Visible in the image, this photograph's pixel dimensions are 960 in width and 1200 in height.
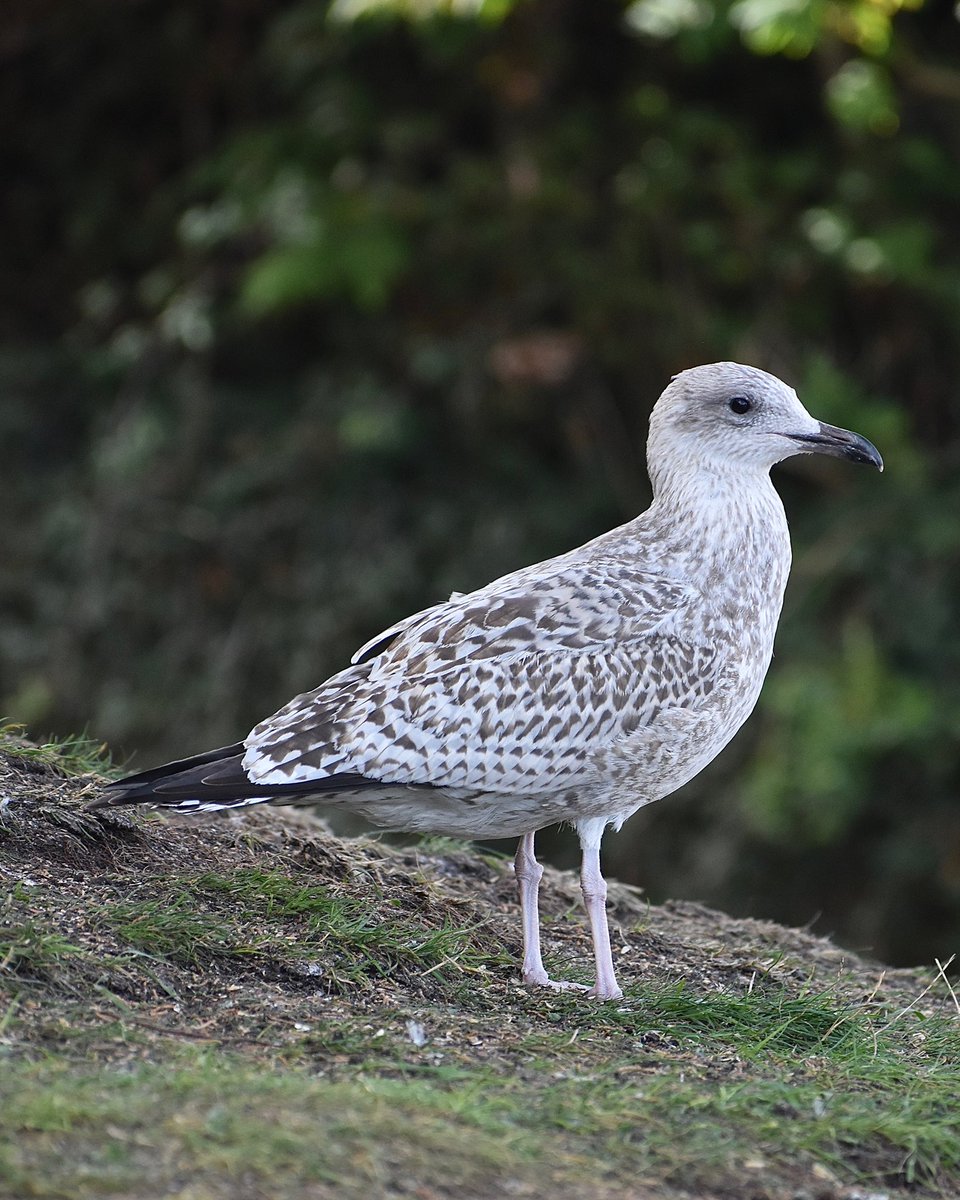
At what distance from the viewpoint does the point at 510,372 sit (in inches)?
411

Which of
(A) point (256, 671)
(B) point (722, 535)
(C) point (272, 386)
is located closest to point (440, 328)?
(C) point (272, 386)

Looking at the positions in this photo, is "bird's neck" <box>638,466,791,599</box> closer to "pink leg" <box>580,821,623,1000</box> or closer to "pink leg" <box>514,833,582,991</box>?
"pink leg" <box>580,821,623,1000</box>

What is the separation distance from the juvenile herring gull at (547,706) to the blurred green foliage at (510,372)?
393cm

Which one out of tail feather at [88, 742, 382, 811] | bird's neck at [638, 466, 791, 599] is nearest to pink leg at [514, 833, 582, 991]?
tail feather at [88, 742, 382, 811]

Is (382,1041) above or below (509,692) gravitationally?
below

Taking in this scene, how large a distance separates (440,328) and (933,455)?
3.14m

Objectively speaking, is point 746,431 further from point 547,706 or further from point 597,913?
point 597,913

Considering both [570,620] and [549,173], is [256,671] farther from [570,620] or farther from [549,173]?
[570,620]

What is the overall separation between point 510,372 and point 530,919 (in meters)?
5.80

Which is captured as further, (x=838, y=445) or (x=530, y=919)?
(x=838, y=445)

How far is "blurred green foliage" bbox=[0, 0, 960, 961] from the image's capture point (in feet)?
32.3

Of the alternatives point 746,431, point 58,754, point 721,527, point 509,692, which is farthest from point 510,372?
point 509,692

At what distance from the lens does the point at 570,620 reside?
203 inches

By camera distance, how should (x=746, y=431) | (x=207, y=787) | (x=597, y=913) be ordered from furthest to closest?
1. (x=746, y=431)
2. (x=597, y=913)
3. (x=207, y=787)
